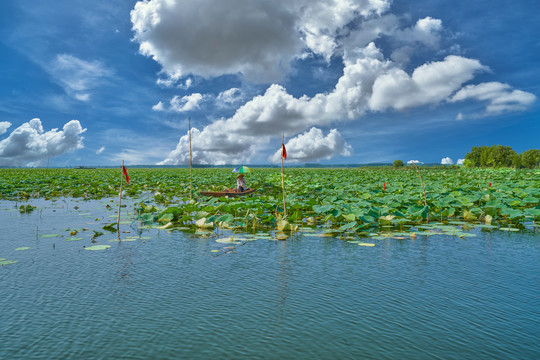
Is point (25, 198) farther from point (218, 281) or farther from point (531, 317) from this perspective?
point (531, 317)

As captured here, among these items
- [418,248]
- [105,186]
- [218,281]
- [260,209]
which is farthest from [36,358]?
[105,186]

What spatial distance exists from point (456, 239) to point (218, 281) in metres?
4.77

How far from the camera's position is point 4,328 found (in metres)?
2.89

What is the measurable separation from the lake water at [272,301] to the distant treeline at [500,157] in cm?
9655

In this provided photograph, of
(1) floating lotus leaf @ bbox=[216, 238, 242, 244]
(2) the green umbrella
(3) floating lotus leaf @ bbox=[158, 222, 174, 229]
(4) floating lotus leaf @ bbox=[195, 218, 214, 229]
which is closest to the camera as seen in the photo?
(1) floating lotus leaf @ bbox=[216, 238, 242, 244]

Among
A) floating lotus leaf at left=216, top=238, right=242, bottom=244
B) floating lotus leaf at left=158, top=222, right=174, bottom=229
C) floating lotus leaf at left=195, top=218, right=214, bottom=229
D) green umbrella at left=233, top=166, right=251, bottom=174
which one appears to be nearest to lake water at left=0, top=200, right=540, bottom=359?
floating lotus leaf at left=216, top=238, right=242, bottom=244

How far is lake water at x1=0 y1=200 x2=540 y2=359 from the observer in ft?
8.55

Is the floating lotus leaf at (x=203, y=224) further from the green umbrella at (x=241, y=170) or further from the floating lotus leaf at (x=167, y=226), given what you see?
the green umbrella at (x=241, y=170)

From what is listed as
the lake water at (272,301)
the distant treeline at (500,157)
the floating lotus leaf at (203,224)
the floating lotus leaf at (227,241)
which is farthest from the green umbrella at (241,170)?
the distant treeline at (500,157)

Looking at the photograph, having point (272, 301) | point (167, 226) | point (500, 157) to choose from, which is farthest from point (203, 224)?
point (500, 157)

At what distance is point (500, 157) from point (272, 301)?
10800 centimetres

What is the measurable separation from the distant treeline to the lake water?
96.5 m

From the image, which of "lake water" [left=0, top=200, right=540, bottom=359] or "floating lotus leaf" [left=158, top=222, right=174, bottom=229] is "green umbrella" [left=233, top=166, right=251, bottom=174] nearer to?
"floating lotus leaf" [left=158, top=222, right=174, bottom=229]

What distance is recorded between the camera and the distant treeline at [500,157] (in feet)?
283
